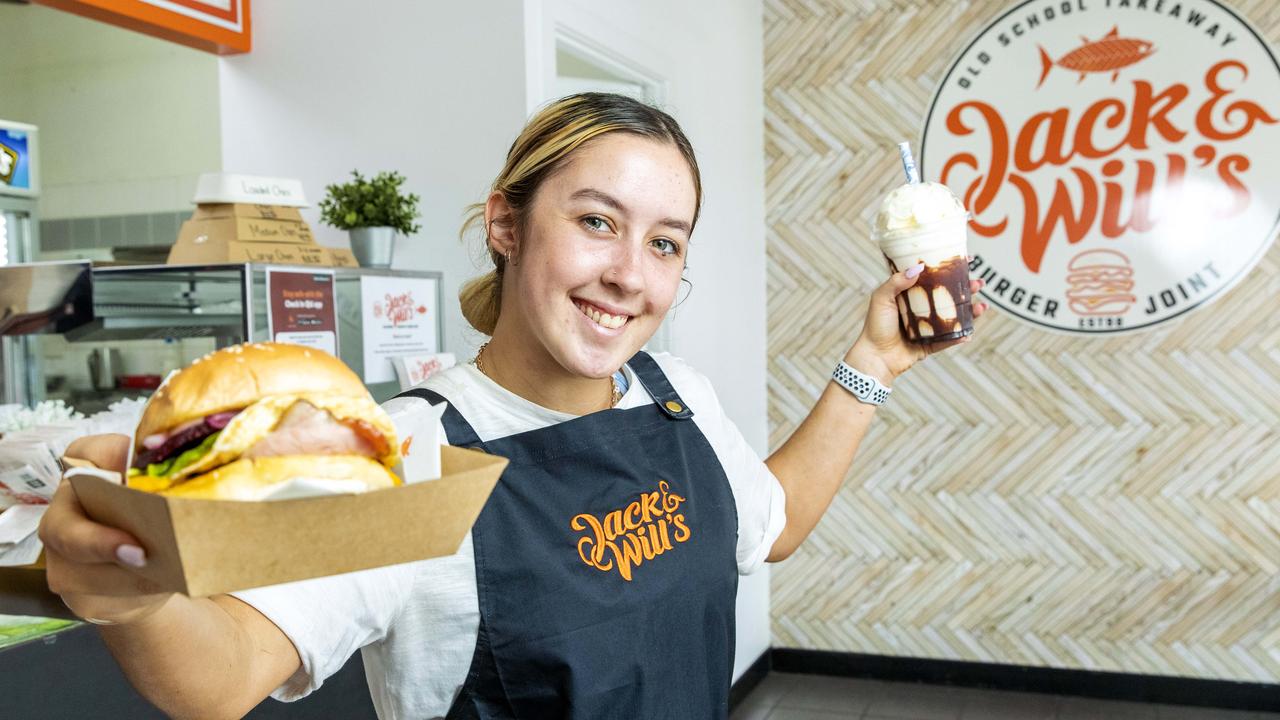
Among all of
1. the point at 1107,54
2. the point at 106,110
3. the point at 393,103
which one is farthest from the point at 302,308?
the point at 1107,54

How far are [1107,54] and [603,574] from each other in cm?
386

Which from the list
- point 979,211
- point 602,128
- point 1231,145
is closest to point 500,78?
point 602,128

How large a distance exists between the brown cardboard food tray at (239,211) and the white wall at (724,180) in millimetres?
1326

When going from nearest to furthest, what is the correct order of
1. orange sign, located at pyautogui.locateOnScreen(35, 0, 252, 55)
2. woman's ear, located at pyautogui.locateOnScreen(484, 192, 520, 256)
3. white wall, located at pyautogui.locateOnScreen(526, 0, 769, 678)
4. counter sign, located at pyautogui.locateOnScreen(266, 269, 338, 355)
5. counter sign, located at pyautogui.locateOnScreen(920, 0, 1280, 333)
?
woman's ear, located at pyautogui.locateOnScreen(484, 192, 520, 256) < counter sign, located at pyautogui.locateOnScreen(266, 269, 338, 355) < orange sign, located at pyautogui.locateOnScreen(35, 0, 252, 55) < white wall, located at pyautogui.locateOnScreen(526, 0, 769, 678) < counter sign, located at pyautogui.locateOnScreen(920, 0, 1280, 333)

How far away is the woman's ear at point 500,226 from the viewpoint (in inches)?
58.2

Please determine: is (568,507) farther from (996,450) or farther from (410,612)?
(996,450)

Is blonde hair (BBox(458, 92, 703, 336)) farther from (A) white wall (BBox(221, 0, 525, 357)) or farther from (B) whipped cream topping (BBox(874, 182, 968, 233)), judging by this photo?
(A) white wall (BBox(221, 0, 525, 357))

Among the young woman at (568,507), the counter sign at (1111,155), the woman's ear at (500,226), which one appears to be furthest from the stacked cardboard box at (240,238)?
the counter sign at (1111,155)

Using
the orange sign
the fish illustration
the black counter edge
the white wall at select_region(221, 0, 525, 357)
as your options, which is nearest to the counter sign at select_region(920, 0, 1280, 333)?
the fish illustration

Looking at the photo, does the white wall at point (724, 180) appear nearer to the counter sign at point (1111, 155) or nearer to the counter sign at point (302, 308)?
the counter sign at point (1111, 155)

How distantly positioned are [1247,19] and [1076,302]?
1254 millimetres

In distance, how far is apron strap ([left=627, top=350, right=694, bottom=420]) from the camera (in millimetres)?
1587

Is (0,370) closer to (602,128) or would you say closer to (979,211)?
(602,128)

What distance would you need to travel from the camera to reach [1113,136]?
4.32 m
